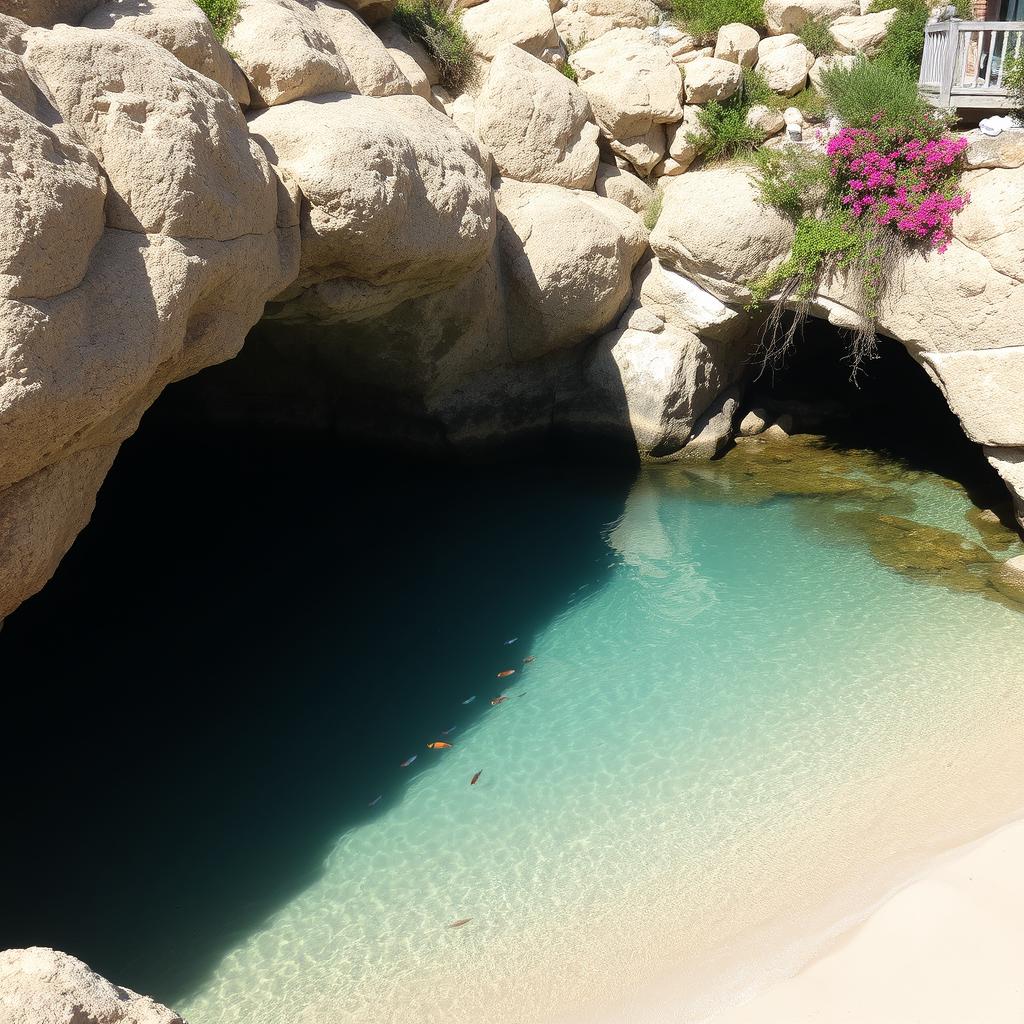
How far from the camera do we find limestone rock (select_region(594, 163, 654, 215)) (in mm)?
14227

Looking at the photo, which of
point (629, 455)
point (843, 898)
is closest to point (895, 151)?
point (629, 455)

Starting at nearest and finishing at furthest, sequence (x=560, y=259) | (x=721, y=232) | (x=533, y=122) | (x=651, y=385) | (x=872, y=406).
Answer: (x=721, y=232) → (x=560, y=259) → (x=533, y=122) → (x=651, y=385) → (x=872, y=406)

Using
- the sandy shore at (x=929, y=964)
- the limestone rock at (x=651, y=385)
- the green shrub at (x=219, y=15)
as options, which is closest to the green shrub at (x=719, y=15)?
the limestone rock at (x=651, y=385)

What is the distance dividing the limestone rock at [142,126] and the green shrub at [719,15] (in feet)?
34.2

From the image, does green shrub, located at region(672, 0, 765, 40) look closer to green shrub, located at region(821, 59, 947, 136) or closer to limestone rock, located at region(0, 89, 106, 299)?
green shrub, located at region(821, 59, 947, 136)

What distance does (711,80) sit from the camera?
14.0 m

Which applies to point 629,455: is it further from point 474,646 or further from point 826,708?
point 826,708

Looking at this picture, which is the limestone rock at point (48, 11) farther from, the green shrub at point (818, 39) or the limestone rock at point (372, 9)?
the green shrub at point (818, 39)

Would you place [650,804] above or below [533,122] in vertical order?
below

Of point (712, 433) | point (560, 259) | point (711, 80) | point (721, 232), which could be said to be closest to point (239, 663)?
point (560, 259)

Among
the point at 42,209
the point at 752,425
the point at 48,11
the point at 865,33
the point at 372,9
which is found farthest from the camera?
the point at 752,425

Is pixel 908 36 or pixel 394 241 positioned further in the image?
pixel 908 36

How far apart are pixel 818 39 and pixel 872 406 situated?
5.59 metres

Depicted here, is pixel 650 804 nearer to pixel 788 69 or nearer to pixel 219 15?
pixel 219 15
